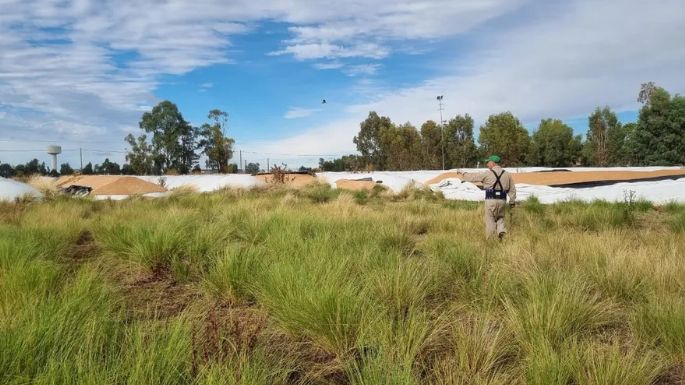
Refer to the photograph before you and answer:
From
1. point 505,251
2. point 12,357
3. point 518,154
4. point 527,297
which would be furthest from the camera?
point 518,154

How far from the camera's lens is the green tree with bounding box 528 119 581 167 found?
6331cm

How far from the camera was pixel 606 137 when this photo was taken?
59531mm

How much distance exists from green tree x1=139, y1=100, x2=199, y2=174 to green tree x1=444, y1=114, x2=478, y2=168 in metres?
31.3

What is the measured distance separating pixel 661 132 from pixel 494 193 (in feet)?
151

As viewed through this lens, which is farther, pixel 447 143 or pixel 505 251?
pixel 447 143

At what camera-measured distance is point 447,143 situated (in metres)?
63.6

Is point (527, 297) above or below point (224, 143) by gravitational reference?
below

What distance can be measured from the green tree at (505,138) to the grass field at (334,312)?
53447mm

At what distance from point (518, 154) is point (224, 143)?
113 ft

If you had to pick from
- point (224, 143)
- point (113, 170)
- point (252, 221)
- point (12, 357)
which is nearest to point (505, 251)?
point (252, 221)

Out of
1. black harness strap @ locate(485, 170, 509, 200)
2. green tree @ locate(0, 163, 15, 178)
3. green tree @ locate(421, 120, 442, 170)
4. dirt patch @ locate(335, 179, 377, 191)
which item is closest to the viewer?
black harness strap @ locate(485, 170, 509, 200)

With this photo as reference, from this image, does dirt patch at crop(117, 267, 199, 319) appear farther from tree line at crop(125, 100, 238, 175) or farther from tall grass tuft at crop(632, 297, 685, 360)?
tree line at crop(125, 100, 238, 175)

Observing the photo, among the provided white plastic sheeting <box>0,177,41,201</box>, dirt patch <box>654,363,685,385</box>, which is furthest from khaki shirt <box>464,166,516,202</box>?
white plastic sheeting <box>0,177,41,201</box>

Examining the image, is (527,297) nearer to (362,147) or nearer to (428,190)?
(428,190)
